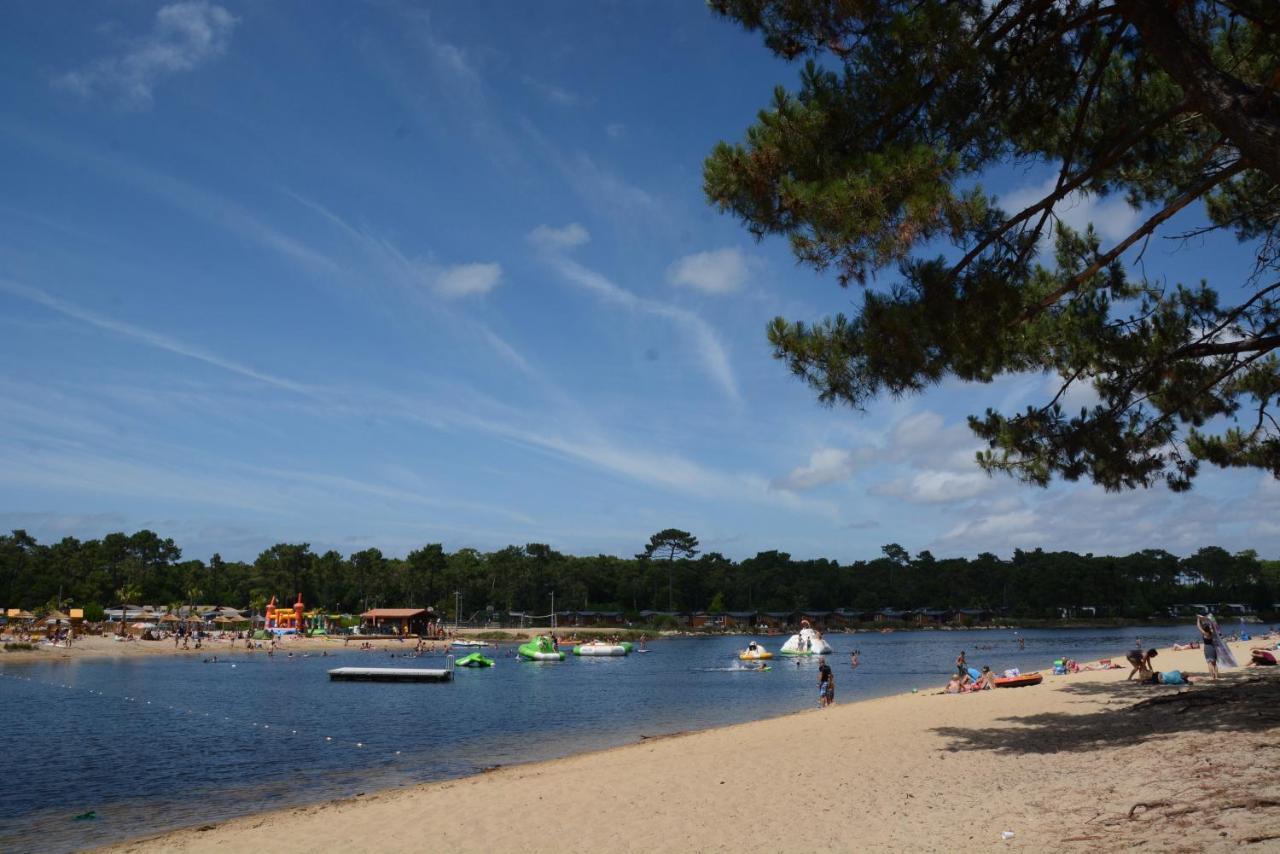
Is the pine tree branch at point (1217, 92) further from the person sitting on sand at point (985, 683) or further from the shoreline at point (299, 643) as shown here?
the shoreline at point (299, 643)

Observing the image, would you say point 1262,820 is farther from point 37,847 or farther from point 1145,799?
point 37,847

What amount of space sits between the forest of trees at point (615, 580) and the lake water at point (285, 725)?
193 ft

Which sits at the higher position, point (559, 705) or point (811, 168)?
point (811, 168)

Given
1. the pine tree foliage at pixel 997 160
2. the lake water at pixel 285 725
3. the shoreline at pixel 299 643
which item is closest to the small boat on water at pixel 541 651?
the lake water at pixel 285 725

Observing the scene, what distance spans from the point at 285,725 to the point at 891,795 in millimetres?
25476

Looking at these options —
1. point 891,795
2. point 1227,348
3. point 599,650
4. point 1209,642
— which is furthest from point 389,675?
point 1227,348

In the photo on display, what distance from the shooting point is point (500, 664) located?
65.6m

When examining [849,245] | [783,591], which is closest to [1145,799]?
[849,245]

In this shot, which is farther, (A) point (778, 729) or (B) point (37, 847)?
(A) point (778, 729)

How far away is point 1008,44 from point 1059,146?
1.88 m

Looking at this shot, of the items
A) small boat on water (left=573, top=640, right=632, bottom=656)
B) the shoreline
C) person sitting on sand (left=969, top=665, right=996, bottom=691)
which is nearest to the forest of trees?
the shoreline

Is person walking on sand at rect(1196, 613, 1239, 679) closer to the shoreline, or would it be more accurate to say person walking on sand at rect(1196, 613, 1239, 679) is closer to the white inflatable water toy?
the white inflatable water toy

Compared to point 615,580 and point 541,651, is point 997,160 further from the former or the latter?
point 615,580

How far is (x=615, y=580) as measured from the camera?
449 ft
